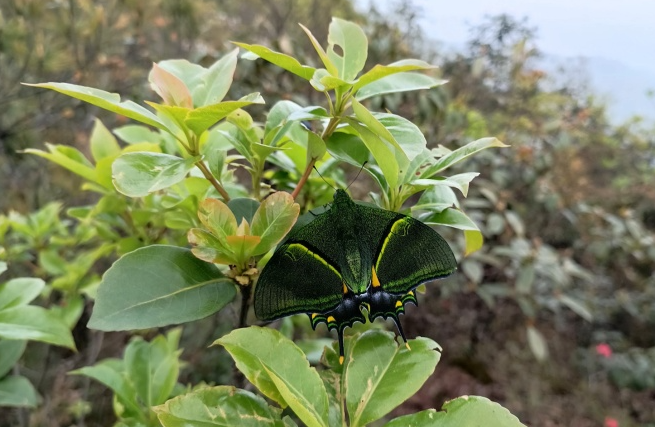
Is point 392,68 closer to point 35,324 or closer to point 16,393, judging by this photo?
point 35,324

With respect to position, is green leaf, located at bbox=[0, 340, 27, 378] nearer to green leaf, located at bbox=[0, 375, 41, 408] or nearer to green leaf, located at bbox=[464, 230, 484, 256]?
green leaf, located at bbox=[0, 375, 41, 408]

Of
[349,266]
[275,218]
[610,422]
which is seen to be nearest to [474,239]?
[349,266]

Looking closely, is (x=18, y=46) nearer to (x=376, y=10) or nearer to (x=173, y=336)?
(x=173, y=336)

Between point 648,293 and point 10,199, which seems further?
point 648,293

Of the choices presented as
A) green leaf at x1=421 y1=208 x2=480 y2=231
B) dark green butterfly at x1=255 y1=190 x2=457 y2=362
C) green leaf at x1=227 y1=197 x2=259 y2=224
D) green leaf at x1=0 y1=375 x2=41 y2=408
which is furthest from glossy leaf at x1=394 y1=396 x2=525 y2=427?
green leaf at x1=0 y1=375 x2=41 y2=408

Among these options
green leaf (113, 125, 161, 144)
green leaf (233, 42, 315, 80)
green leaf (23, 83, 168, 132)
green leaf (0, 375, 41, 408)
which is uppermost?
green leaf (233, 42, 315, 80)

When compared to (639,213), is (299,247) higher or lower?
higher

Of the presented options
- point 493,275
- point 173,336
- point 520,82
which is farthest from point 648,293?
point 173,336
